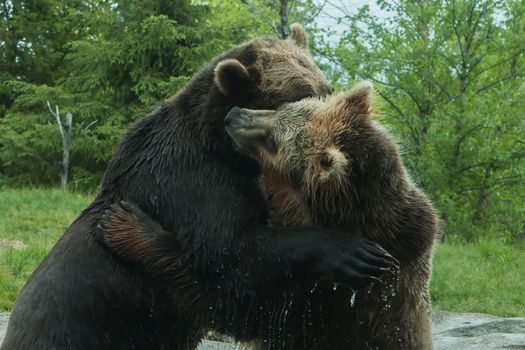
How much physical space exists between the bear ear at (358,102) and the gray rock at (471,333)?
2.69 metres

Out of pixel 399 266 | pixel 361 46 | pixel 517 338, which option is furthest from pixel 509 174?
pixel 399 266

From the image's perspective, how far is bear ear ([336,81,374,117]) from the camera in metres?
3.71

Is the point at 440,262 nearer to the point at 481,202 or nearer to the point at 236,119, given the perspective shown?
the point at 236,119

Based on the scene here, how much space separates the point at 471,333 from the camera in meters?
6.92

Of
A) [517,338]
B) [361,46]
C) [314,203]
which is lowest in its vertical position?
[517,338]

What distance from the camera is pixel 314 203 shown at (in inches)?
146

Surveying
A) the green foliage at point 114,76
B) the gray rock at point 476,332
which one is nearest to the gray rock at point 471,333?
the gray rock at point 476,332

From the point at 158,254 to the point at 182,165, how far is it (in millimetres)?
495

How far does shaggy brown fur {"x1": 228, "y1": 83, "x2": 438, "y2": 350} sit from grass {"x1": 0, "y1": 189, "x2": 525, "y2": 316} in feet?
14.1

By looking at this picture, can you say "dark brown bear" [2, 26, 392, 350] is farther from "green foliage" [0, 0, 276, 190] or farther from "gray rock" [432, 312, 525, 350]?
"green foliage" [0, 0, 276, 190]

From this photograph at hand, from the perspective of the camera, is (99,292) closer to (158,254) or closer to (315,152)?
(158,254)

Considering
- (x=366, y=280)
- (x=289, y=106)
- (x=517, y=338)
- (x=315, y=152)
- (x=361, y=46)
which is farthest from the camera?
(x=361, y=46)

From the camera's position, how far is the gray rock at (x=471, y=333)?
19.6 ft

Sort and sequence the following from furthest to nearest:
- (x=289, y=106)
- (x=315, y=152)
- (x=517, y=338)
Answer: (x=517, y=338) < (x=289, y=106) < (x=315, y=152)
